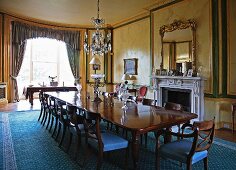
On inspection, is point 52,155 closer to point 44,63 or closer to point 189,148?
point 189,148

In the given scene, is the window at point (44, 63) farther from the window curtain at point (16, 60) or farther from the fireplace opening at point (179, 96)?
the fireplace opening at point (179, 96)

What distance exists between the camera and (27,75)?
9391 mm

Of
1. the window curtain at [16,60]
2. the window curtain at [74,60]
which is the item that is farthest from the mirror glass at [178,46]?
the window curtain at [16,60]

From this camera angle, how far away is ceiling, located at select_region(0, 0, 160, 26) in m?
6.21

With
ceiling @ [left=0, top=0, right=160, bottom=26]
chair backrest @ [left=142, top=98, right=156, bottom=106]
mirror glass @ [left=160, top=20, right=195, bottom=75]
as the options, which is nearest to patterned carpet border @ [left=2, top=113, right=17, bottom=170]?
chair backrest @ [left=142, top=98, right=156, bottom=106]

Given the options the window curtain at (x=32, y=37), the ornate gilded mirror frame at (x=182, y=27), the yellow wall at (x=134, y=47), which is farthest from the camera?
the window curtain at (x=32, y=37)

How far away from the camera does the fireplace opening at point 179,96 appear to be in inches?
213

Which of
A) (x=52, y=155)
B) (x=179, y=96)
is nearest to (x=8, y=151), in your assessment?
(x=52, y=155)

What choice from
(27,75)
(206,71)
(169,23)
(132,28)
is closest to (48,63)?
(27,75)

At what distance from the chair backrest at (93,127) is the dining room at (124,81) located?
17 millimetres

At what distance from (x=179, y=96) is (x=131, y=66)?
8.64 feet

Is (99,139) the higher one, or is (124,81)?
(124,81)

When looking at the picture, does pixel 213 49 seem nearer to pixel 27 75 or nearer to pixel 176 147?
pixel 176 147

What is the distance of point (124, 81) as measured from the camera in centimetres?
823
